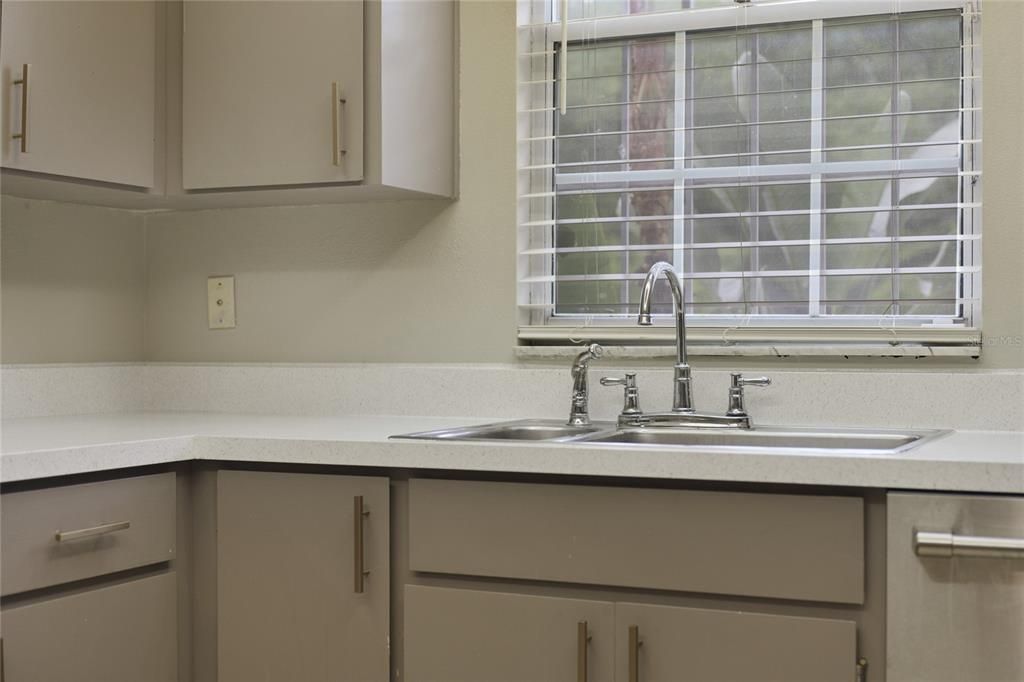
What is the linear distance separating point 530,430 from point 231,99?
3.04ft

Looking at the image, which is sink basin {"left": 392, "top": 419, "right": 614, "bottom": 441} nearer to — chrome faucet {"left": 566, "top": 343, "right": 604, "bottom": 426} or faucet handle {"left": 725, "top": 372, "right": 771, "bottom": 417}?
chrome faucet {"left": 566, "top": 343, "right": 604, "bottom": 426}

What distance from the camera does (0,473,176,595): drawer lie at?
1.66 meters

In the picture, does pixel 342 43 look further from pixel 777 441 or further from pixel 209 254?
pixel 777 441

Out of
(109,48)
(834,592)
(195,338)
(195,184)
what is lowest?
(834,592)

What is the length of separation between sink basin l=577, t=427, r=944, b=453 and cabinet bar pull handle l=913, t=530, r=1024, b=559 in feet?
1.56

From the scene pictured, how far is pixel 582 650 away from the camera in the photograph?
5.45 ft

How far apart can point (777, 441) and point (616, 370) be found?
38 cm

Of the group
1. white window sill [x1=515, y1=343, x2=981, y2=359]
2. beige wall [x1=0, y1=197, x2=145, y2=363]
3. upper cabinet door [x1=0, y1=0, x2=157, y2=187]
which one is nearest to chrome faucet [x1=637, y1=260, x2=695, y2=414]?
white window sill [x1=515, y1=343, x2=981, y2=359]

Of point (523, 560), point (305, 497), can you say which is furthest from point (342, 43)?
point (523, 560)

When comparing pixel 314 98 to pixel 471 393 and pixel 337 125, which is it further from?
pixel 471 393

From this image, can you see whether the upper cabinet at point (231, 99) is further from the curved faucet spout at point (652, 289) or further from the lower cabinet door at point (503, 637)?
the lower cabinet door at point (503, 637)

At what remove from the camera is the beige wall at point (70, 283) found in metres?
2.42

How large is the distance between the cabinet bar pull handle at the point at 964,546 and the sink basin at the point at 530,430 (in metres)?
0.69

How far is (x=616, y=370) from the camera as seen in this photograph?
2299 millimetres
